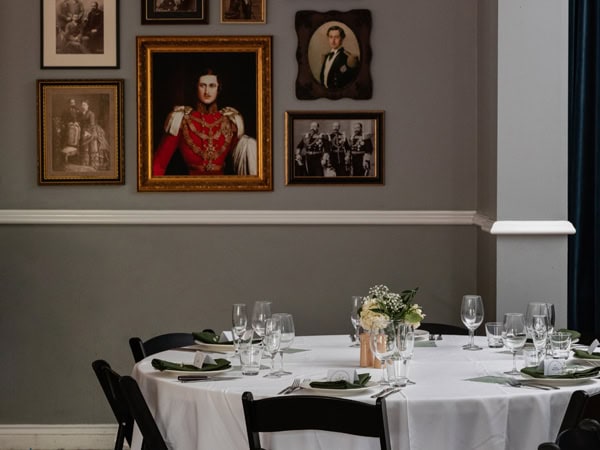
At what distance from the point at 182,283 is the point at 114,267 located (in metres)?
0.41

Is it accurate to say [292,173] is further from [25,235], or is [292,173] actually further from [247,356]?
[247,356]

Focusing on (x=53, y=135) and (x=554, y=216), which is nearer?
(x=554, y=216)

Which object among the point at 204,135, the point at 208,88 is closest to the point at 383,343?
the point at 204,135

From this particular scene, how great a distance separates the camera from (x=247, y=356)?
359cm

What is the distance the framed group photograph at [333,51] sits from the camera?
570 cm

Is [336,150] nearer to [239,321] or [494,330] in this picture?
[494,330]

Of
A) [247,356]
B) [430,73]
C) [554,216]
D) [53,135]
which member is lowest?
[247,356]

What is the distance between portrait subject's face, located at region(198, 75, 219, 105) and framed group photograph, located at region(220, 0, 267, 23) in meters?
0.35

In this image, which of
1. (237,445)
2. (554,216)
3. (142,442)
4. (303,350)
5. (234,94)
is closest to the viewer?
(237,445)

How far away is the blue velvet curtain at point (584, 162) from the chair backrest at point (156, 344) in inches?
88.3

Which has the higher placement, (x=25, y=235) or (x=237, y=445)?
(x=25, y=235)

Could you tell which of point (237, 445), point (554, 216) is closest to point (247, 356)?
point (237, 445)

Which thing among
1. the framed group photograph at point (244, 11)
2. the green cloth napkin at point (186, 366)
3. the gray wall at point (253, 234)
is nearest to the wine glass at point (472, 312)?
the green cloth napkin at point (186, 366)

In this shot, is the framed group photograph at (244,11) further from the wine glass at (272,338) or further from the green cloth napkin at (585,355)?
the green cloth napkin at (585,355)
